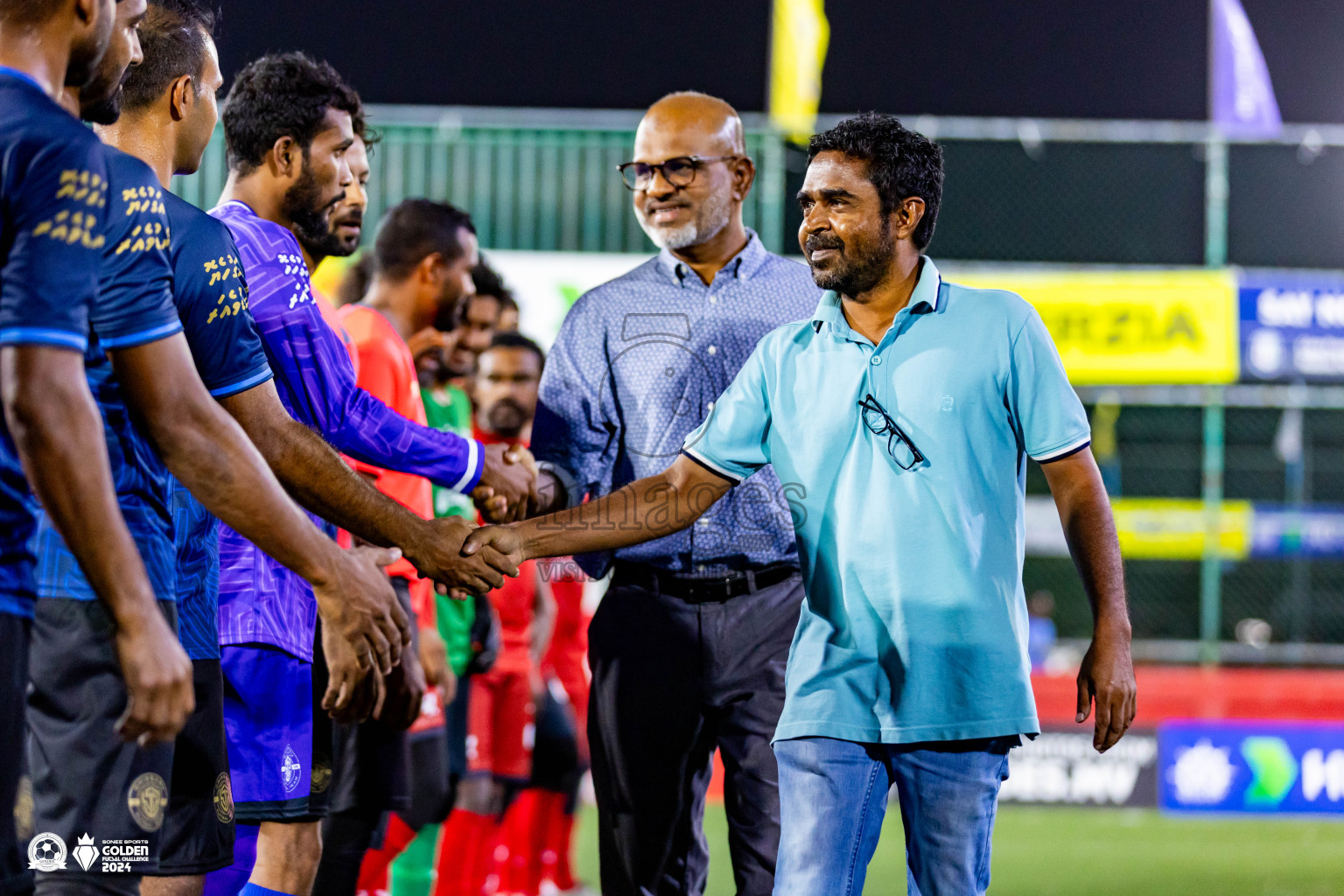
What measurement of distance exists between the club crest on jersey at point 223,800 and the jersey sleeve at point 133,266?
2.56 feet

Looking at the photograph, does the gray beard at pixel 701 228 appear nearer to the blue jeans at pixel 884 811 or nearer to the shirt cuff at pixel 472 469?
the shirt cuff at pixel 472 469

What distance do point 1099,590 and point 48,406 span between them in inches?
77.6

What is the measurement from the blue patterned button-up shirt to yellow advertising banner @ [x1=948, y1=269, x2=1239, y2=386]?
227 inches

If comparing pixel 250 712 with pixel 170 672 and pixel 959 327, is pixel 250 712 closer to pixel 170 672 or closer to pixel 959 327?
pixel 170 672

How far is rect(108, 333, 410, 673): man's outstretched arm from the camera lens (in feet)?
7.13

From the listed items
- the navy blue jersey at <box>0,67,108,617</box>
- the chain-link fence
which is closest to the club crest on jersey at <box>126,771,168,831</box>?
the navy blue jersey at <box>0,67,108,617</box>

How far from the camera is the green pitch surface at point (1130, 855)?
6520 mm

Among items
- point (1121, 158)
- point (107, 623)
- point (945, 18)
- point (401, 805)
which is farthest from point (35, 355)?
point (945, 18)

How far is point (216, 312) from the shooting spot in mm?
2510

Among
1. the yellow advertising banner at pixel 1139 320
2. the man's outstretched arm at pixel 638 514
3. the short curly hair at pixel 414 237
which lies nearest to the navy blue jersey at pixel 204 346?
the man's outstretched arm at pixel 638 514

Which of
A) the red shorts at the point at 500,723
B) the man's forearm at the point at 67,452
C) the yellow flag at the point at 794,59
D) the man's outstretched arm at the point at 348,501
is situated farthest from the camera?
the yellow flag at the point at 794,59

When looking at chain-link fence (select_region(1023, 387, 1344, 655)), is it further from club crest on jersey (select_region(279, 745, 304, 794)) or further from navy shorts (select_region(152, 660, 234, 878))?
navy shorts (select_region(152, 660, 234, 878))

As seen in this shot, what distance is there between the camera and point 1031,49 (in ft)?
81.9

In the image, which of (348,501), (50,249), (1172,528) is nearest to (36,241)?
(50,249)
